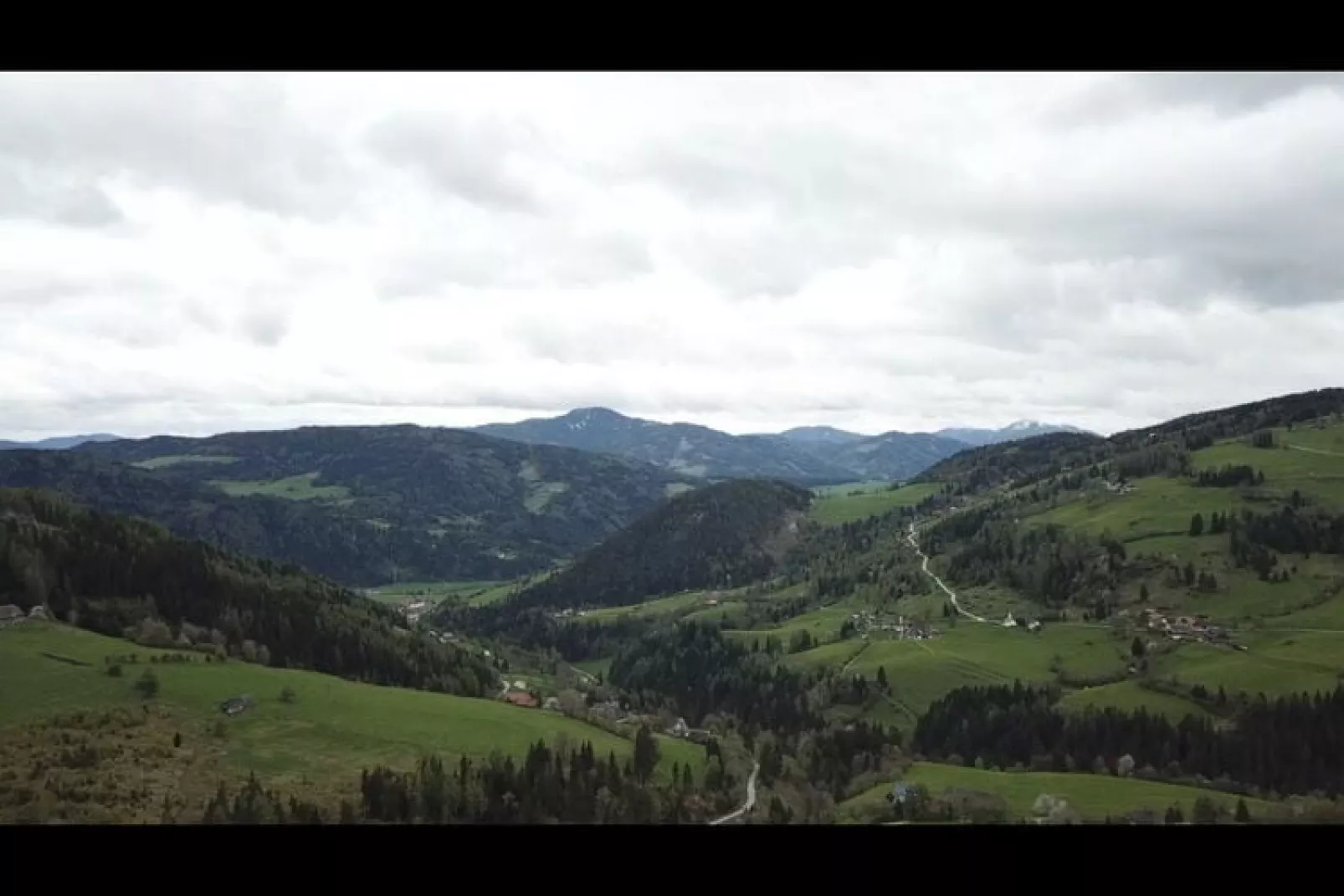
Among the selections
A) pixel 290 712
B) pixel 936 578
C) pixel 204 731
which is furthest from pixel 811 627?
pixel 204 731

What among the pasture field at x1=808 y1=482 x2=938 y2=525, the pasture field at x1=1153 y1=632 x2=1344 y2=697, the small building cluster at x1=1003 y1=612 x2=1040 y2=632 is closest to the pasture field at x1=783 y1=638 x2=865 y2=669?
the small building cluster at x1=1003 y1=612 x2=1040 y2=632

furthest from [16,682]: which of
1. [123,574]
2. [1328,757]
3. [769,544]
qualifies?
[769,544]

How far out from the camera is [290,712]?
40.6 m

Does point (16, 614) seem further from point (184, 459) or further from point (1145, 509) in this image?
point (184, 459)

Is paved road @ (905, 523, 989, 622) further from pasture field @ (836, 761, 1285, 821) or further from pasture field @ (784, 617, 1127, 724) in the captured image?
pasture field @ (836, 761, 1285, 821)

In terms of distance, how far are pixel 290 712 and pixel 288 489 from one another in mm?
147478

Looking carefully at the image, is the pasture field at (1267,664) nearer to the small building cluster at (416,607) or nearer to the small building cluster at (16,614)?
the small building cluster at (16,614)

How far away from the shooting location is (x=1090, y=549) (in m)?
79.4

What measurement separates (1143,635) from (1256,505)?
24295 mm

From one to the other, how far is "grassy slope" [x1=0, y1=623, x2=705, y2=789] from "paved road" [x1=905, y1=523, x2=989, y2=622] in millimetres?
37770

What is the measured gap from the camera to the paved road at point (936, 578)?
75.4 metres

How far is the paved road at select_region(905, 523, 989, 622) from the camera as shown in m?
75.4

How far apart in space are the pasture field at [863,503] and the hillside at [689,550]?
345 cm

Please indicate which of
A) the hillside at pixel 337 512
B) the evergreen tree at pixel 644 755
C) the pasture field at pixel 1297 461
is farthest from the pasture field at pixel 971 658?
the hillside at pixel 337 512
